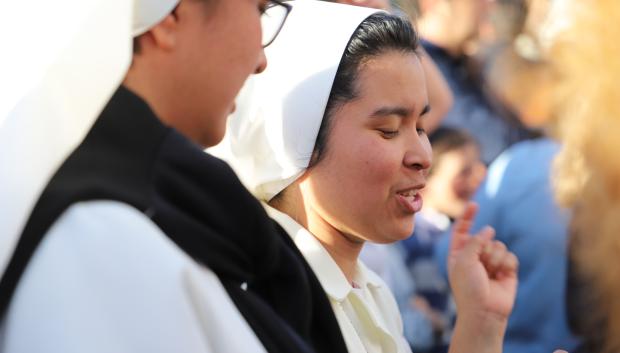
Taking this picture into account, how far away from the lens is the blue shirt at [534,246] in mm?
3998

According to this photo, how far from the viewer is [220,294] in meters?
1.62

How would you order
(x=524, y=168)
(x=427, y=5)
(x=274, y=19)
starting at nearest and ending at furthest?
(x=274, y=19) < (x=524, y=168) < (x=427, y=5)

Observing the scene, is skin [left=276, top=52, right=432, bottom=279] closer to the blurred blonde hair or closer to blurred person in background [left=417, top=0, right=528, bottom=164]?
the blurred blonde hair

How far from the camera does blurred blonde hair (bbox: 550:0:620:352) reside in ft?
11.2

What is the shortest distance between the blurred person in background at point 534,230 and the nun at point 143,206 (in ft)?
7.48

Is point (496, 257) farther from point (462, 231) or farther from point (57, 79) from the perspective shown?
point (57, 79)

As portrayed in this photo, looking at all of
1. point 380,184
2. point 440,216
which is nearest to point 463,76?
point 440,216

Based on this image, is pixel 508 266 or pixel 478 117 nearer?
pixel 508 266

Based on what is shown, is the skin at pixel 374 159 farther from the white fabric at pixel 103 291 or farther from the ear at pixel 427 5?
the ear at pixel 427 5

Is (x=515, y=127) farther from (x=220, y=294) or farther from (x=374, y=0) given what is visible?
(x=220, y=294)

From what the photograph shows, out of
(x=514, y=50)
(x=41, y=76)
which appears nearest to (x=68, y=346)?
(x=41, y=76)

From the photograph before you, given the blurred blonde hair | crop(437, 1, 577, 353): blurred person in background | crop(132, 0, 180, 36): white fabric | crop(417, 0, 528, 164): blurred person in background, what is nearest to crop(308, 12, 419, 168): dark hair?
crop(132, 0, 180, 36): white fabric

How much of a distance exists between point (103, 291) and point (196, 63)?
44 cm

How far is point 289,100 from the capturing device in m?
2.62
